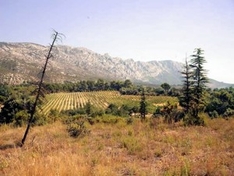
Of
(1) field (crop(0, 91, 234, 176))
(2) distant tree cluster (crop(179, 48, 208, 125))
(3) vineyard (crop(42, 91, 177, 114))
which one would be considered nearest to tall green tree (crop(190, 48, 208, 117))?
(2) distant tree cluster (crop(179, 48, 208, 125))

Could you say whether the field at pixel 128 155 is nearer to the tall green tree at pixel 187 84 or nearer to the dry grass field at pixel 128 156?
the dry grass field at pixel 128 156

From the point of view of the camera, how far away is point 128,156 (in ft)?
30.1

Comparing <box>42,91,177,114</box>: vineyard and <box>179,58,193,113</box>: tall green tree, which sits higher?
<box>179,58,193,113</box>: tall green tree

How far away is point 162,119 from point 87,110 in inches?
2970

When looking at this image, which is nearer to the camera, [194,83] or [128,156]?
[128,156]

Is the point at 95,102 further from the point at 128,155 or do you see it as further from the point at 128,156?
the point at 128,156

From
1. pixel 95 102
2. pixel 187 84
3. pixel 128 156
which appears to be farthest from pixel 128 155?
pixel 95 102

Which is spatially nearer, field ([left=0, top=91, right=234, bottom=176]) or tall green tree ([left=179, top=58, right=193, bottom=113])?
field ([left=0, top=91, right=234, bottom=176])

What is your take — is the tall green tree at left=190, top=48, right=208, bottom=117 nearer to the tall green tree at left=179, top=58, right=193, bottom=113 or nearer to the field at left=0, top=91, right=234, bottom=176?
the tall green tree at left=179, top=58, right=193, bottom=113

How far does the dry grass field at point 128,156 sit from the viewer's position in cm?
579

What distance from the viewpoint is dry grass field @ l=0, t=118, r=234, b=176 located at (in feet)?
19.0

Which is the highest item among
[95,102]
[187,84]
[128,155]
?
[187,84]

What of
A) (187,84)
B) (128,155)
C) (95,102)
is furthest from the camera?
(95,102)

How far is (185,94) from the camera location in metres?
39.2
